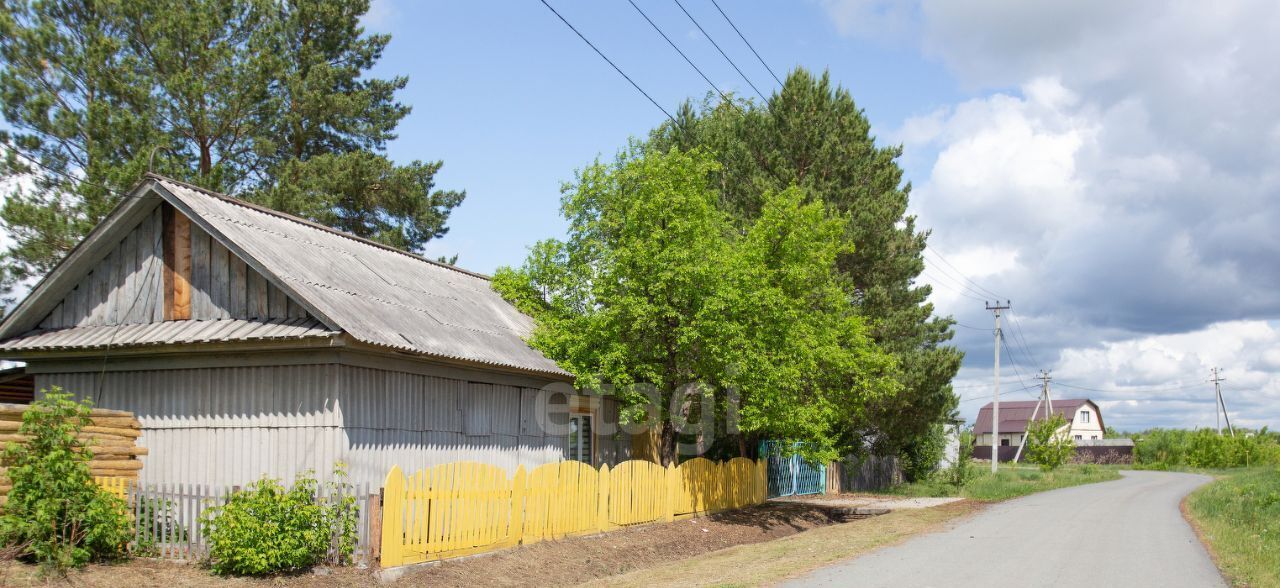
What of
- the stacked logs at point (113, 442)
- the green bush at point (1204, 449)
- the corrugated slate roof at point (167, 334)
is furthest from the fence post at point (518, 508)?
the green bush at point (1204, 449)

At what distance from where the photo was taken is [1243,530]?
1852 centimetres

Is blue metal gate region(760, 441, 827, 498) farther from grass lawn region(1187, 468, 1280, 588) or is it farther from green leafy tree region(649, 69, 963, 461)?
grass lawn region(1187, 468, 1280, 588)

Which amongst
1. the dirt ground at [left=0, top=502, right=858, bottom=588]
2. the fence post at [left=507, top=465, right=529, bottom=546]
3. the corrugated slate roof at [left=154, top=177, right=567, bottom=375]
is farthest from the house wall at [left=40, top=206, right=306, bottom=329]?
the fence post at [left=507, top=465, right=529, bottom=546]

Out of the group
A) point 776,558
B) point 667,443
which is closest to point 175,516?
point 776,558

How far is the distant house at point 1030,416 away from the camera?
98.5m

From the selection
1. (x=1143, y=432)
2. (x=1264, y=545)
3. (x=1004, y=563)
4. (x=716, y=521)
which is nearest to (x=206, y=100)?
(x=716, y=521)

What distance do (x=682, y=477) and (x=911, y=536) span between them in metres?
4.78

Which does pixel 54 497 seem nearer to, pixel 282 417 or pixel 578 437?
pixel 282 417

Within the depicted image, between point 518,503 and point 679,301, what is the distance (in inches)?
211

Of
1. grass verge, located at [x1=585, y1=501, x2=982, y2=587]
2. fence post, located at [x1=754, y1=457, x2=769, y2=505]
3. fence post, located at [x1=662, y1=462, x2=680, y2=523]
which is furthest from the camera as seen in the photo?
fence post, located at [x1=754, y1=457, x2=769, y2=505]

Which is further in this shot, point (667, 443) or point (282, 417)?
point (667, 443)

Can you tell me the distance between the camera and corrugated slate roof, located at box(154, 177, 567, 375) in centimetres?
1280

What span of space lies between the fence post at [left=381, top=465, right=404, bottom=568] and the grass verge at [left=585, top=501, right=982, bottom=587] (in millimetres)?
2668

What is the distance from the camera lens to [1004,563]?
44.2 feet
